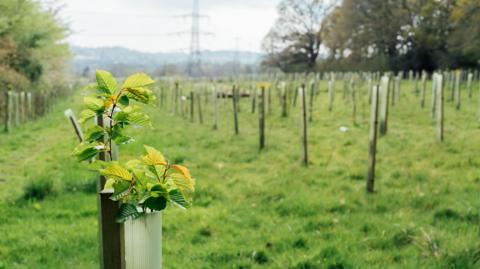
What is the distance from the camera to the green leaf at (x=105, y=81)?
191cm

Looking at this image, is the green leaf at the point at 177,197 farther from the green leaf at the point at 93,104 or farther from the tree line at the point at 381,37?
the tree line at the point at 381,37

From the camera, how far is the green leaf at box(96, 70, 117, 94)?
1.91 m

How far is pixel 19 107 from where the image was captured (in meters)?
20.2

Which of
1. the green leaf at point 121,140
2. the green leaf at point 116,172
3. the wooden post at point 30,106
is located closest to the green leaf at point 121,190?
the green leaf at point 116,172

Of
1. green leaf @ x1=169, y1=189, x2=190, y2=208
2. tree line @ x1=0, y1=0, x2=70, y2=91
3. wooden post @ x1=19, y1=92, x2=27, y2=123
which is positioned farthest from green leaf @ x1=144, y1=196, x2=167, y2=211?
wooden post @ x1=19, y1=92, x2=27, y2=123

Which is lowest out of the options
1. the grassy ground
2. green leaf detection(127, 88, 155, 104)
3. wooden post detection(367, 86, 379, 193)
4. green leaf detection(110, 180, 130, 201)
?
the grassy ground

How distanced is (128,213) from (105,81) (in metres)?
0.48

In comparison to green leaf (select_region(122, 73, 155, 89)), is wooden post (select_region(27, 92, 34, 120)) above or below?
below

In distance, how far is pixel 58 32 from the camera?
2644 cm

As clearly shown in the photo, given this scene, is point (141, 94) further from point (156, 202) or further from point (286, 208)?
point (286, 208)

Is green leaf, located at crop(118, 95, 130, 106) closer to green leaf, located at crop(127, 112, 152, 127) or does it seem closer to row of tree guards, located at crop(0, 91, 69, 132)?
green leaf, located at crop(127, 112, 152, 127)

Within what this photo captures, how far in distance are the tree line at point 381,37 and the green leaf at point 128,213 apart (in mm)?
31676

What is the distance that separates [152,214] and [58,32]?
26.6m

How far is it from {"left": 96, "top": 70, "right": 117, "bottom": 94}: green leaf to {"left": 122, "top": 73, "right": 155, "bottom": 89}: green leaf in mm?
51
